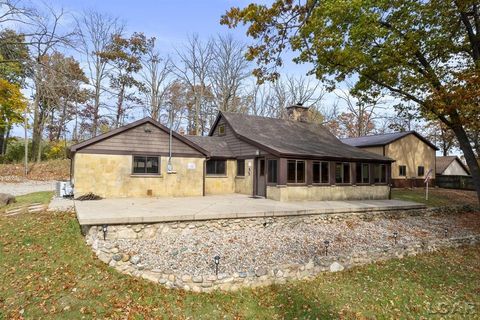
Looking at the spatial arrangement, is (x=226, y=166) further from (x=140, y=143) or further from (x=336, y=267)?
(x=336, y=267)

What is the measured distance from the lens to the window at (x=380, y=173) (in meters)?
17.2

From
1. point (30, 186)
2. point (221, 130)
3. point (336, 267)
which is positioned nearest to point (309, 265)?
point (336, 267)

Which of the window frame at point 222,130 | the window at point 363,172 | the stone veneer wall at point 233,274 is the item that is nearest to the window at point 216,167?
the window frame at point 222,130

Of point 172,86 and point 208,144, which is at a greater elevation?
point 172,86

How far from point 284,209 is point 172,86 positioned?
2642 cm

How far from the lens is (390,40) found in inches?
491

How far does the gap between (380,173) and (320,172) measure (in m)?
4.83

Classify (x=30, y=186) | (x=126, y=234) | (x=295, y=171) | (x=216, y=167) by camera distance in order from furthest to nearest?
1. (x=30, y=186)
2. (x=216, y=167)
3. (x=295, y=171)
4. (x=126, y=234)

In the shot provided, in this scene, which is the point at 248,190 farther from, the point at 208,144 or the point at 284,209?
the point at 284,209

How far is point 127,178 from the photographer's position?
13.8m

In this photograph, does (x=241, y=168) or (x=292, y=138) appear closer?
(x=241, y=168)

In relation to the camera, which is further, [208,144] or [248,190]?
[208,144]

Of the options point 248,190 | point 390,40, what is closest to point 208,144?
point 248,190

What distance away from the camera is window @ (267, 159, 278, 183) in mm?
14548
